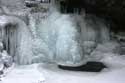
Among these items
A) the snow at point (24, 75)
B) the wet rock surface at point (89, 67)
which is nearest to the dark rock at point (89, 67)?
the wet rock surface at point (89, 67)

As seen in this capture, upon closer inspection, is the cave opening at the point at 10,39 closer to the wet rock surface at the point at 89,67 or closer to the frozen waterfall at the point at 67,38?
the frozen waterfall at the point at 67,38

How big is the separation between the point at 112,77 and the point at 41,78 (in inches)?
60.2

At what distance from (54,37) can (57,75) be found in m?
1.77

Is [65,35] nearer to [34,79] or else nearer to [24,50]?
[24,50]

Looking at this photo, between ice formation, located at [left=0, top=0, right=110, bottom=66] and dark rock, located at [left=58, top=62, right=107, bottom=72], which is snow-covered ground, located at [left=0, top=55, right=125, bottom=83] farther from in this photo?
ice formation, located at [left=0, top=0, right=110, bottom=66]

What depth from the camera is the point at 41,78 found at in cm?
558

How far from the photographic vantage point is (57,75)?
5879 mm

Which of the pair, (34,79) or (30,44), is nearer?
(34,79)

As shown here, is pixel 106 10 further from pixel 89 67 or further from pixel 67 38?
pixel 89 67

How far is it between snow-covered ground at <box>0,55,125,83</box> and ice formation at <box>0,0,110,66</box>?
0.53 meters

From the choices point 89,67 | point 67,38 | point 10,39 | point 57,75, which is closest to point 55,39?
point 67,38

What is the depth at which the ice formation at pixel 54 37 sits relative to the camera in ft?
22.8

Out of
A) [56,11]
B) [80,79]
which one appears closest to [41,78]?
[80,79]

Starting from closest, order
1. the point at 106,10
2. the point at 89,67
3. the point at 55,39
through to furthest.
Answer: the point at 89,67 < the point at 55,39 < the point at 106,10
